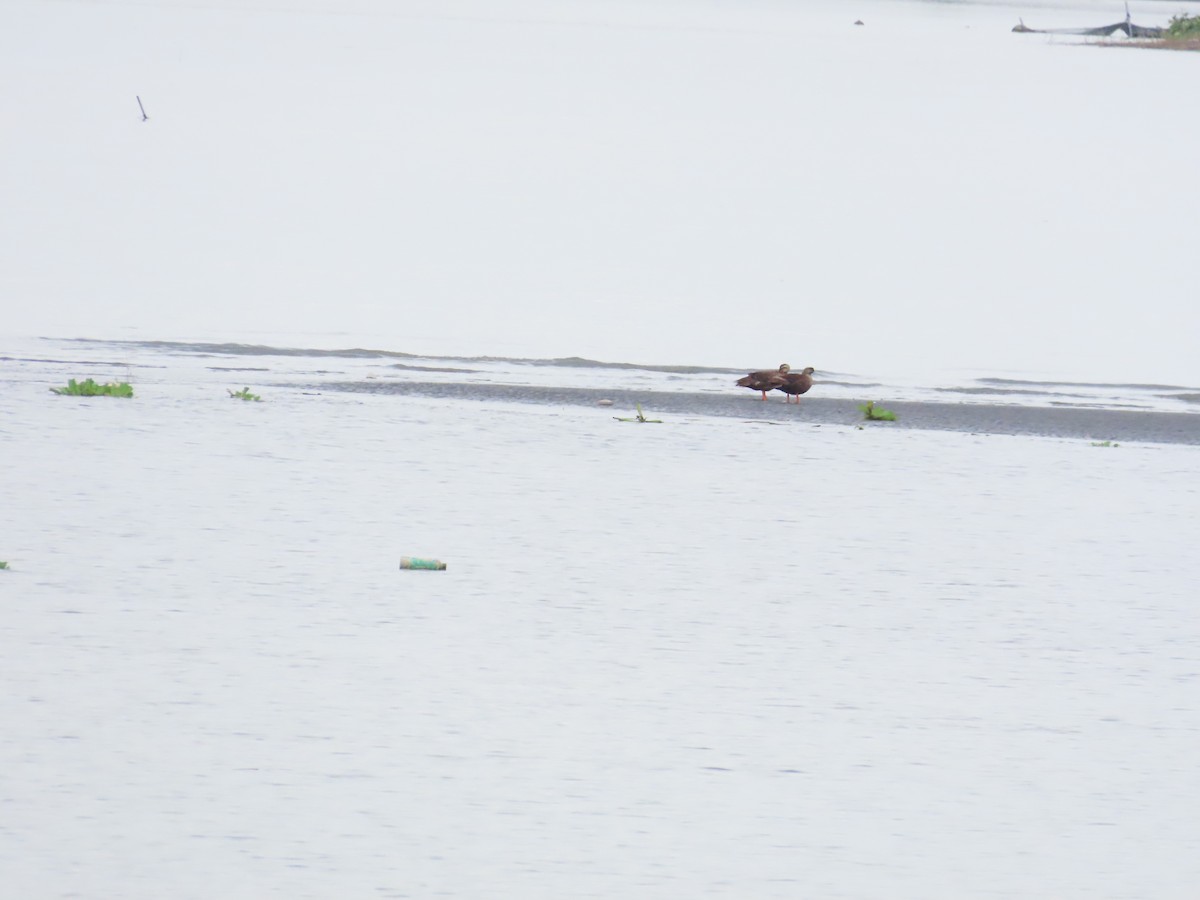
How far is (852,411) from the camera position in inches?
472

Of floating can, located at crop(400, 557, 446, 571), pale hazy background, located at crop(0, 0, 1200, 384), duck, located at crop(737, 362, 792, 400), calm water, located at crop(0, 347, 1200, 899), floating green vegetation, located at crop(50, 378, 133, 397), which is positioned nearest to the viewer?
calm water, located at crop(0, 347, 1200, 899)

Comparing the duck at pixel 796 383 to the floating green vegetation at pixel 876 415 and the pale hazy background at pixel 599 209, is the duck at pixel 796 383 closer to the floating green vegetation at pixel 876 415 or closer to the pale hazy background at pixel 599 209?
the floating green vegetation at pixel 876 415

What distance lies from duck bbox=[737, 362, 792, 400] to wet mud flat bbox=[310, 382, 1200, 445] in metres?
0.15

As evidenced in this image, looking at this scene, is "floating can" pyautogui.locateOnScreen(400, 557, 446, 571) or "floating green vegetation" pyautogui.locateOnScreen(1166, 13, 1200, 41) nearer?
"floating can" pyautogui.locateOnScreen(400, 557, 446, 571)

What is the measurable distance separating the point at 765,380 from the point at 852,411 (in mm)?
638

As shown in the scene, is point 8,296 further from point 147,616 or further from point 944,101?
point 944,101

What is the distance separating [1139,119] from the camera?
1720 inches

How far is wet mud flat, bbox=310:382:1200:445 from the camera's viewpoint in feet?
38.2

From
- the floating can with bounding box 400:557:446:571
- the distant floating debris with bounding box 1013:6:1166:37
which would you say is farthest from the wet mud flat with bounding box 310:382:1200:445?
the distant floating debris with bounding box 1013:6:1166:37

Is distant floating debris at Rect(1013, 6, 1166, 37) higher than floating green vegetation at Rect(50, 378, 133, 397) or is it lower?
higher

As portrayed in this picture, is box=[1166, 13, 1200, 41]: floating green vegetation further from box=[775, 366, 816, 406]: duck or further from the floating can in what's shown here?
the floating can

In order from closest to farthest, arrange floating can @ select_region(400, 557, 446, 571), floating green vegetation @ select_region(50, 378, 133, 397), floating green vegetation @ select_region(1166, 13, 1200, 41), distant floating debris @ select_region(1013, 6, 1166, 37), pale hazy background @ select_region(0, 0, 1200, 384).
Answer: floating can @ select_region(400, 557, 446, 571)
floating green vegetation @ select_region(50, 378, 133, 397)
pale hazy background @ select_region(0, 0, 1200, 384)
floating green vegetation @ select_region(1166, 13, 1200, 41)
distant floating debris @ select_region(1013, 6, 1166, 37)

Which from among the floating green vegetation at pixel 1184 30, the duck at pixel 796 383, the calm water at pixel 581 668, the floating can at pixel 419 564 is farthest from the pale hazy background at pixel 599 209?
the floating green vegetation at pixel 1184 30

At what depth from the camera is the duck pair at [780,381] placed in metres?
11.9
